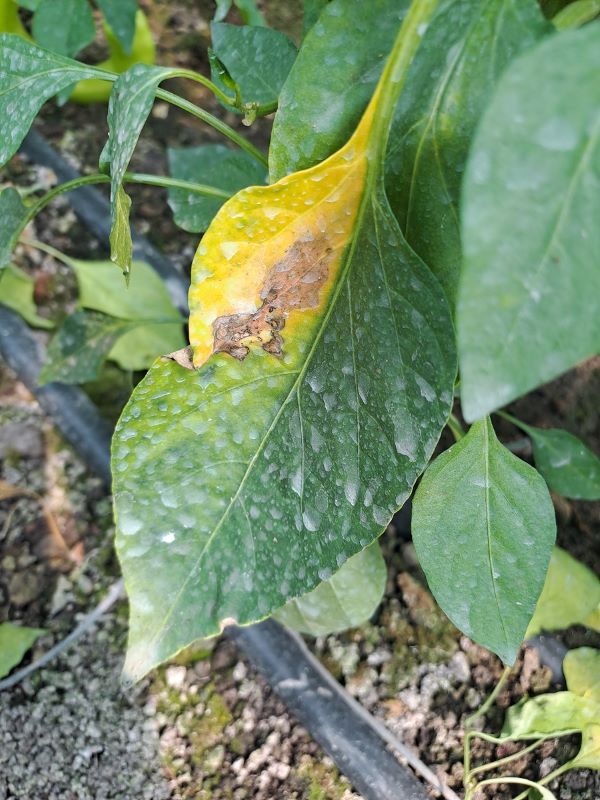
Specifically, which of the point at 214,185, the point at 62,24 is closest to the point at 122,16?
the point at 62,24

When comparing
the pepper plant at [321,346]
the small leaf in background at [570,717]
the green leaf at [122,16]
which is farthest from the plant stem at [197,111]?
the small leaf in background at [570,717]

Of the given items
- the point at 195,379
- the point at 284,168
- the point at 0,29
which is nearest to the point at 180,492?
the point at 195,379

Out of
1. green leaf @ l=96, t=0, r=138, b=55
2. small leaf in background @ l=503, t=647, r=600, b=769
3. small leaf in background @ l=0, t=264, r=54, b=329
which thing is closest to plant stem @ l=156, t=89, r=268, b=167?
green leaf @ l=96, t=0, r=138, b=55

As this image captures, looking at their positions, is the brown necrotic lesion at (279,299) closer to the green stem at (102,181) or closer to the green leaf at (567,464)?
the green stem at (102,181)

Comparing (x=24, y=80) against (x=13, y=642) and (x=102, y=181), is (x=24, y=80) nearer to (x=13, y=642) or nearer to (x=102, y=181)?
(x=102, y=181)

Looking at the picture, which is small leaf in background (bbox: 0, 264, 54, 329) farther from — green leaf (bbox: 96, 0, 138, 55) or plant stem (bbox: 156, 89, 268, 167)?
plant stem (bbox: 156, 89, 268, 167)

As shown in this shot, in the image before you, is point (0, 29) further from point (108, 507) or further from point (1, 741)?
point (1, 741)
